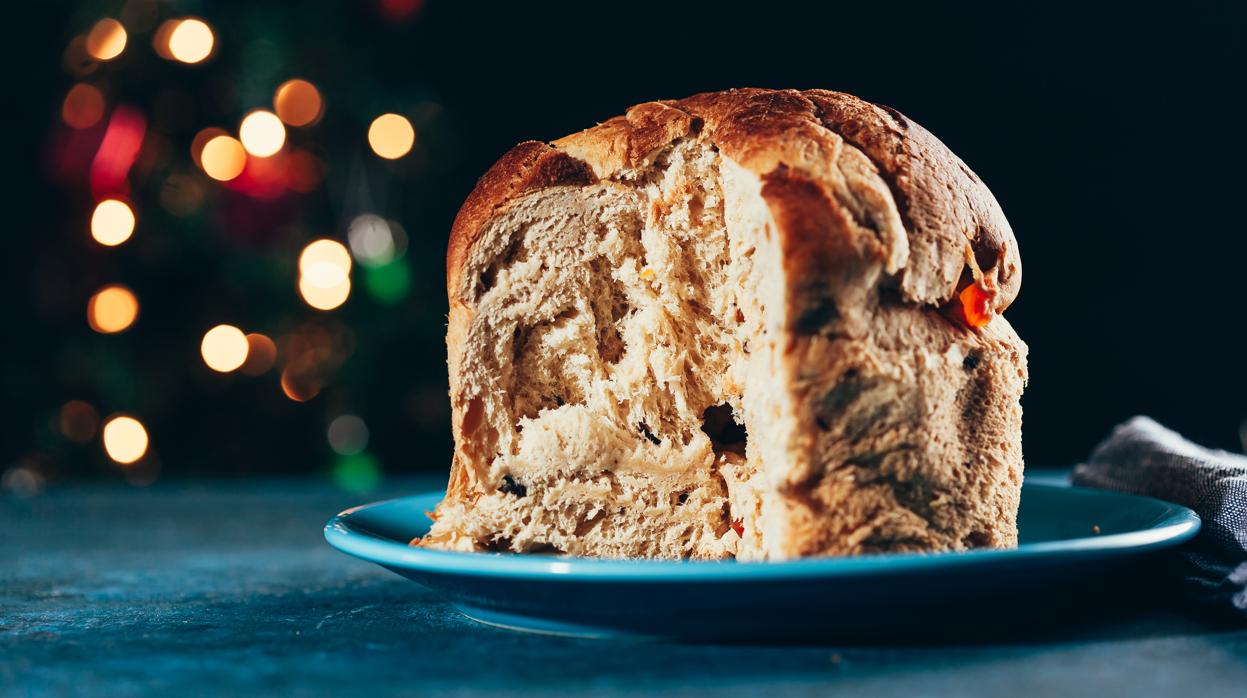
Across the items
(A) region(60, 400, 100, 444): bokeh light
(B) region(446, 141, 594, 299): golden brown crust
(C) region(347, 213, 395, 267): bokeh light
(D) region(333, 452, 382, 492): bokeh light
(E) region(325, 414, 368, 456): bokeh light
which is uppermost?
(C) region(347, 213, 395, 267): bokeh light

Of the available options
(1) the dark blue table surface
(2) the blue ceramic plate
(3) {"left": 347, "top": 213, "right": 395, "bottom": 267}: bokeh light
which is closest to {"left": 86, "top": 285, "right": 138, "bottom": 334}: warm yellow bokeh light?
(3) {"left": 347, "top": 213, "right": 395, "bottom": 267}: bokeh light

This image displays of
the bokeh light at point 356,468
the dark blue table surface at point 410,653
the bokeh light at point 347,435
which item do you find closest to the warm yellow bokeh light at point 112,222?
the bokeh light at point 347,435

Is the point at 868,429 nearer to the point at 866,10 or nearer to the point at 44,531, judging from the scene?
the point at 44,531

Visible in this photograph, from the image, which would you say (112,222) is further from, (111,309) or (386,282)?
(386,282)

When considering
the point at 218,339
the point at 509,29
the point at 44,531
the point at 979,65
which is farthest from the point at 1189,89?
the point at 44,531

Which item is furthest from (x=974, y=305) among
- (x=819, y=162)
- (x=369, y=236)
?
(x=369, y=236)

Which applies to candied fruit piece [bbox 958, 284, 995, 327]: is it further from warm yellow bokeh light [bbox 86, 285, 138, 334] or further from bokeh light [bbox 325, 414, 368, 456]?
warm yellow bokeh light [bbox 86, 285, 138, 334]

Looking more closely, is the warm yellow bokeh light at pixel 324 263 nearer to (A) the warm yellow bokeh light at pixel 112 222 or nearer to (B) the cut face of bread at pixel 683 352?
(A) the warm yellow bokeh light at pixel 112 222
